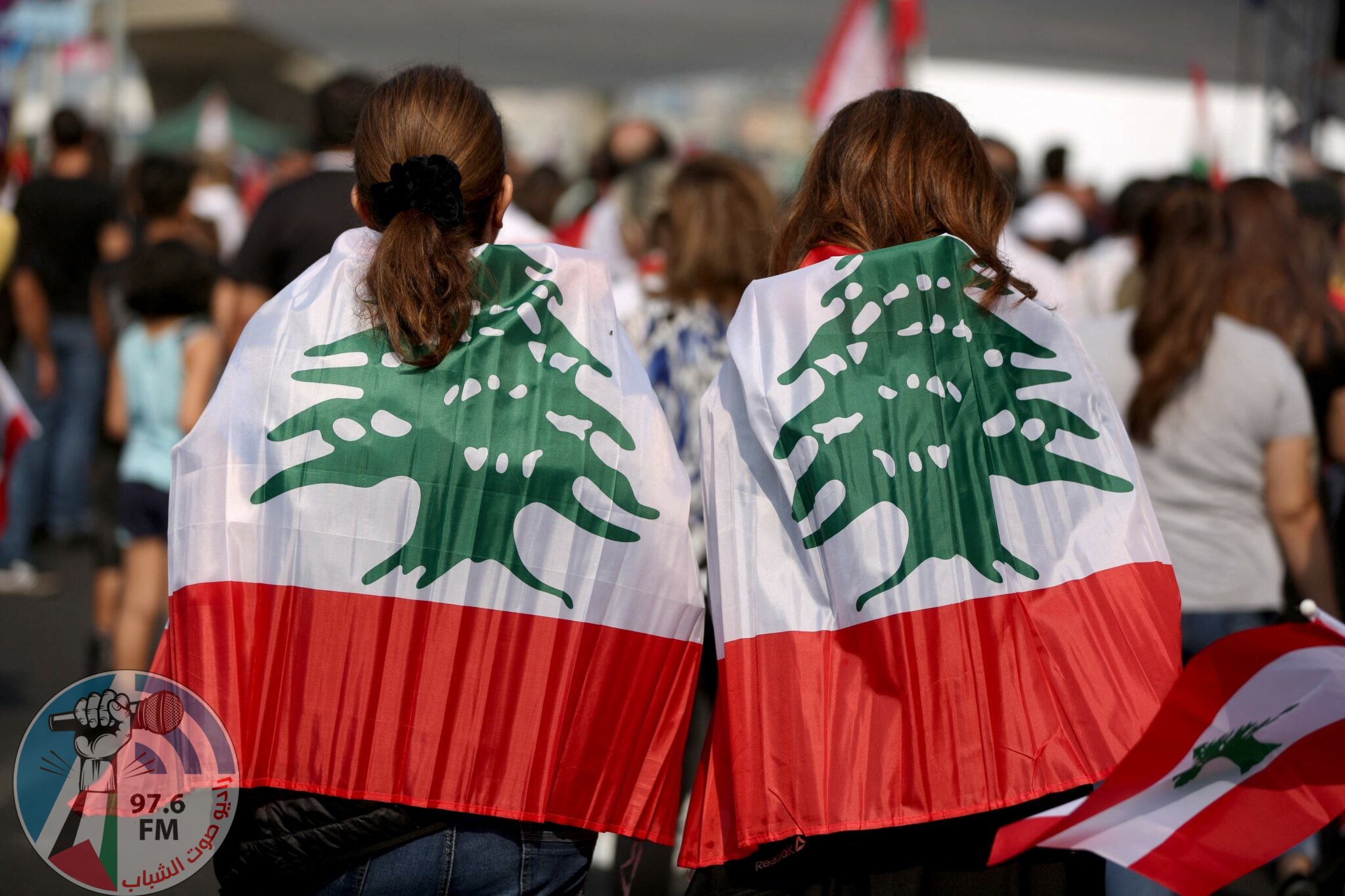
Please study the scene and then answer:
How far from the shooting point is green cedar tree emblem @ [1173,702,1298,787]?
6.48 ft

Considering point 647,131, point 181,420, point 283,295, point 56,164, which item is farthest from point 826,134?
point 56,164

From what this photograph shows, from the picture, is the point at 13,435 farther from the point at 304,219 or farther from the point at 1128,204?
the point at 1128,204

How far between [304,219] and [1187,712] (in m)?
2.68

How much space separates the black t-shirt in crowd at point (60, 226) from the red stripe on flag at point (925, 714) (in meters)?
6.39

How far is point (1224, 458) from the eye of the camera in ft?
10.9

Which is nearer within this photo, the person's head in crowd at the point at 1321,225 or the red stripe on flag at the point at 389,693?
the red stripe on flag at the point at 389,693

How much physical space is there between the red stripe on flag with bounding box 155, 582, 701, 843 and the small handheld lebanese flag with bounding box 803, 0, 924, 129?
19.2 ft

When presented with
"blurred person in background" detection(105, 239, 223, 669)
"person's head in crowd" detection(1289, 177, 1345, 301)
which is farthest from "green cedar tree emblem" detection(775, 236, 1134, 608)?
"blurred person in background" detection(105, 239, 223, 669)

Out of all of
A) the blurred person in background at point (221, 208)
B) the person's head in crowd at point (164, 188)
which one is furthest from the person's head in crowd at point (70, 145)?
the person's head in crowd at point (164, 188)

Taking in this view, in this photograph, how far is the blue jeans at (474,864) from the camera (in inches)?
78.5

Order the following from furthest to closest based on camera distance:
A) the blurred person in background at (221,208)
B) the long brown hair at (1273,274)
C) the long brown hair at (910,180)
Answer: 1. the blurred person in background at (221,208)
2. the long brown hair at (1273,274)
3. the long brown hair at (910,180)

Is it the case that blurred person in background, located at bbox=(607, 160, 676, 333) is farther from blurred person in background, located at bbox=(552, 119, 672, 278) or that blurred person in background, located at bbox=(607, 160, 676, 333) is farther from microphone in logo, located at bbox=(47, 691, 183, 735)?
microphone in logo, located at bbox=(47, 691, 183, 735)

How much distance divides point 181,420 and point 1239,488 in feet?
10.2

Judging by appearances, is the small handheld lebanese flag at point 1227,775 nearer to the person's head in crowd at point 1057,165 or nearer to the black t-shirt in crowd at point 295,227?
the black t-shirt in crowd at point 295,227
